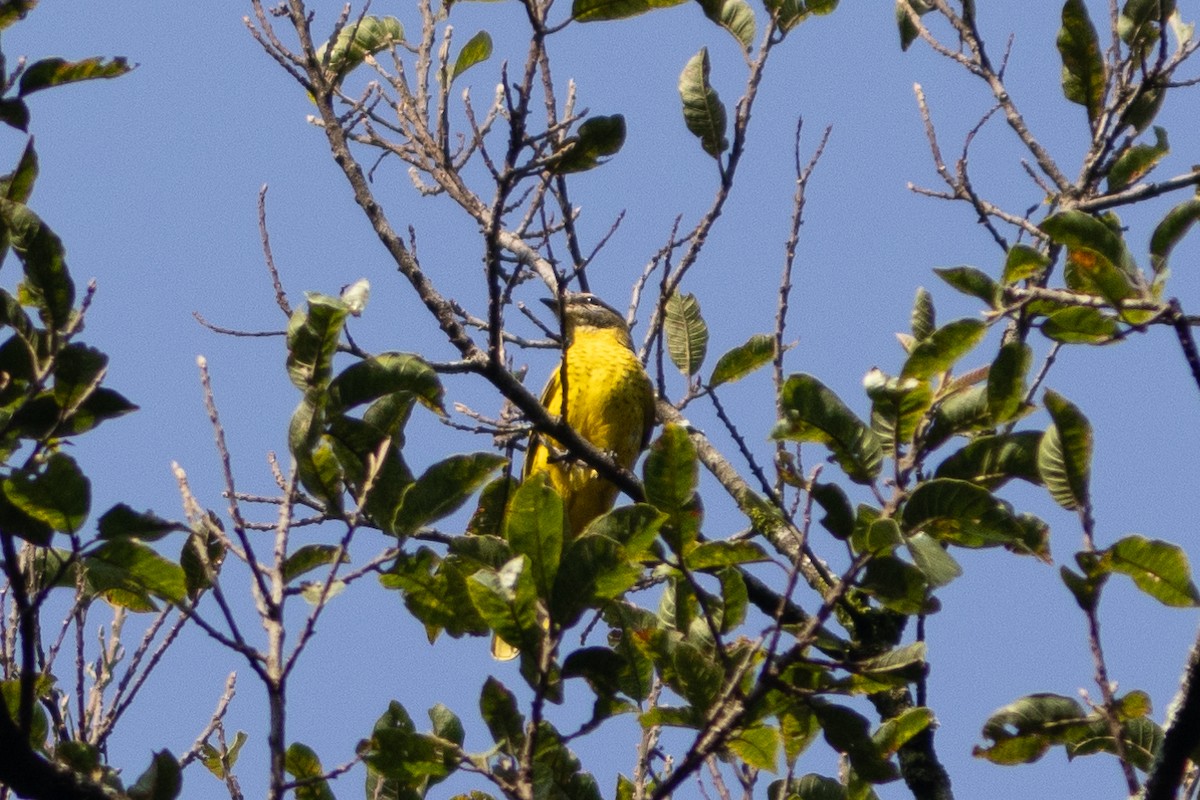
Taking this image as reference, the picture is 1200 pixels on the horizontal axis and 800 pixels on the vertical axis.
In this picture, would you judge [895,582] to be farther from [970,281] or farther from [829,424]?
[970,281]

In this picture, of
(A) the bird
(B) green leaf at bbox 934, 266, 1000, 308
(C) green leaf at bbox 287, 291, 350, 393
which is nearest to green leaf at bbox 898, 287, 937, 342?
(B) green leaf at bbox 934, 266, 1000, 308

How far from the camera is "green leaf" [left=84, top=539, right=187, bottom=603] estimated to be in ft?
7.09

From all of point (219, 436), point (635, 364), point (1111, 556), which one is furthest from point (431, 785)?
point (635, 364)

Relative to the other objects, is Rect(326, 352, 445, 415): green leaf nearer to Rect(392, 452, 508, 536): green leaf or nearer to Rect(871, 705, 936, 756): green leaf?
Rect(392, 452, 508, 536): green leaf

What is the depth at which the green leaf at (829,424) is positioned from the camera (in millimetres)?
2066

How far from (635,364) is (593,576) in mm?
4155

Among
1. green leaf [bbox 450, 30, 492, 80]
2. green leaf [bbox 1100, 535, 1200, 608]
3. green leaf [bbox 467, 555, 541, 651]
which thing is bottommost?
green leaf [bbox 467, 555, 541, 651]

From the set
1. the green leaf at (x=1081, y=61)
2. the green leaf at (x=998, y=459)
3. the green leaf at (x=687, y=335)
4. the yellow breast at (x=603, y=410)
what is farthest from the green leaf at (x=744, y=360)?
the yellow breast at (x=603, y=410)

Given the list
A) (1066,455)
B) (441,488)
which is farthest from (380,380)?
(1066,455)

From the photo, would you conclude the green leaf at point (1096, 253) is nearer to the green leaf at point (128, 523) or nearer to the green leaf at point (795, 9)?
the green leaf at point (128, 523)

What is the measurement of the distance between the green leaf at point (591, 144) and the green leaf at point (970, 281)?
78 cm

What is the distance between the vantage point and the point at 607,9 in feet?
9.43

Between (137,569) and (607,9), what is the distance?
148 centimetres

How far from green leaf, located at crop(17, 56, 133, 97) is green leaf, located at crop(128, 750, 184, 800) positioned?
1085mm
